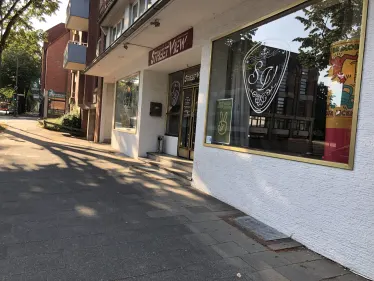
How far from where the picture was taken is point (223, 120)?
6.48 m

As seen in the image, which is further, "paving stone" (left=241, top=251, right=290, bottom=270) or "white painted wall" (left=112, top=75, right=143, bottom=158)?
"white painted wall" (left=112, top=75, right=143, bottom=158)

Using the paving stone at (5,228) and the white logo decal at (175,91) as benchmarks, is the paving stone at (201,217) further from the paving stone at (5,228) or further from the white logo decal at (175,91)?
the white logo decal at (175,91)

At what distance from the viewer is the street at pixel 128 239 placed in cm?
338

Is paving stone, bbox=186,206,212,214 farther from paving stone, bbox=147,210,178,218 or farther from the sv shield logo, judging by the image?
the sv shield logo

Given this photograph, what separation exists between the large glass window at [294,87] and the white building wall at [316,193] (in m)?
0.16

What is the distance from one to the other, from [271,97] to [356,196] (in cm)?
216

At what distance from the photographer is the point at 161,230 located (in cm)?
450

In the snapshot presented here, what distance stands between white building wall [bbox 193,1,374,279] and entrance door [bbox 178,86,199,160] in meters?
3.13

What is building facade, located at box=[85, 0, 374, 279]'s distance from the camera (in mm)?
3676

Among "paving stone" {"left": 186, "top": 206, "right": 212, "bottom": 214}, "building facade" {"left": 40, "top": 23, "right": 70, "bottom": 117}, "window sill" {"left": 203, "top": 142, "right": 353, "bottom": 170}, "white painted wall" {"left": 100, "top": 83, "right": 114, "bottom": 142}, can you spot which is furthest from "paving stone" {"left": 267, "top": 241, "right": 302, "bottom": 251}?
"building facade" {"left": 40, "top": 23, "right": 70, "bottom": 117}

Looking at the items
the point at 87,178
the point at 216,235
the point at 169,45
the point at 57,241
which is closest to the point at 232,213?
the point at 216,235

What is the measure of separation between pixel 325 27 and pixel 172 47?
4.56 m

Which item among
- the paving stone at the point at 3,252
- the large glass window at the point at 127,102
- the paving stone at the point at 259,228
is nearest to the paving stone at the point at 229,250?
the paving stone at the point at 259,228

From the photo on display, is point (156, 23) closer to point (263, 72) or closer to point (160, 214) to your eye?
point (263, 72)
